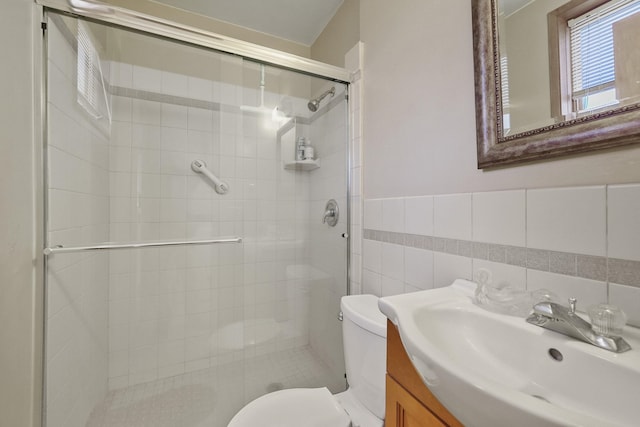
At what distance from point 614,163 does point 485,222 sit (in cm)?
30

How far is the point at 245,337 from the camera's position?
60.7 inches

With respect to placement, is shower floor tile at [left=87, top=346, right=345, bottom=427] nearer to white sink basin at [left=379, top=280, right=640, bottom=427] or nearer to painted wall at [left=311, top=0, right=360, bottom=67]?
white sink basin at [left=379, top=280, right=640, bottom=427]

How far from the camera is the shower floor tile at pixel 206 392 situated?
1.31m

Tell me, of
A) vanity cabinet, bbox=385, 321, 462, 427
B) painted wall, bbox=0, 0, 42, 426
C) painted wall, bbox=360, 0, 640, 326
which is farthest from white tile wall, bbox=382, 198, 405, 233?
painted wall, bbox=0, 0, 42, 426

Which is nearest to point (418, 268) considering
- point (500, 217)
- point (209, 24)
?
point (500, 217)

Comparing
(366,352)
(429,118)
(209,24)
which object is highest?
(209,24)

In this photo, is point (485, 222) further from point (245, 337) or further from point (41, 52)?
point (41, 52)

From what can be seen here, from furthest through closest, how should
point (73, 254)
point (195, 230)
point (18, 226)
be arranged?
1. point (195, 230)
2. point (73, 254)
3. point (18, 226)

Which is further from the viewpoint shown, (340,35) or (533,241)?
(340,35)

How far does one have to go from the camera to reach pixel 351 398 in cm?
104

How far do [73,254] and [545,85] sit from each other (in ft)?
6.21

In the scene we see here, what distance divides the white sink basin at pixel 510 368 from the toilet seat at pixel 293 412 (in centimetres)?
61

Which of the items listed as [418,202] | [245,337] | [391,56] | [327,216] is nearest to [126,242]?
[245,337]

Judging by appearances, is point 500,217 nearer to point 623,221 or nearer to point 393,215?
point 623,221
